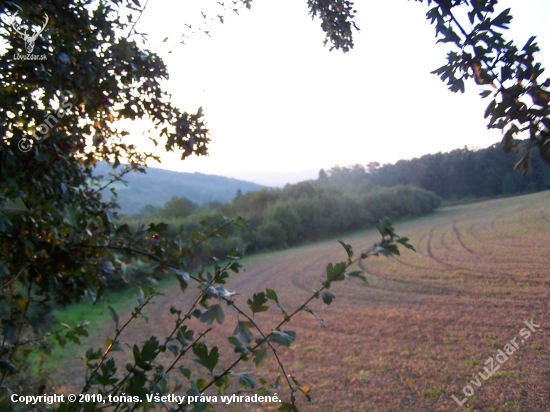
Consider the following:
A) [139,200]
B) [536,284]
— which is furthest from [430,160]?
[139,200]

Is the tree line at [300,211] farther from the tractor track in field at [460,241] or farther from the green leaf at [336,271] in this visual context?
the green leaf at [336,271]

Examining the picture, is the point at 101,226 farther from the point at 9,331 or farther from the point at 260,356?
the point at 260,356

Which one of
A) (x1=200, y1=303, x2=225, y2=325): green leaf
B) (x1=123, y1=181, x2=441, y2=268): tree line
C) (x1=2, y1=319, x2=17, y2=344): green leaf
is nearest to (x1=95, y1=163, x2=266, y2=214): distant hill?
(x1=123, y1=181, x2=441, y2=268): tree line

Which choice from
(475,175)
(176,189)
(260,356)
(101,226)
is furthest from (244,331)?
(176,189)

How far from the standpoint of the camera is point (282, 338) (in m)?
1.02

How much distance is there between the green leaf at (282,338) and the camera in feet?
3.27

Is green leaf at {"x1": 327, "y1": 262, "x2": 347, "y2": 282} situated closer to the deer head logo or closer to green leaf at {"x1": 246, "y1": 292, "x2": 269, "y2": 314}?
green leaf at {"x1": 246, "y1": 292, "x2": 269, "y2": 314}

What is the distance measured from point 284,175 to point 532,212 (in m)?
62.6

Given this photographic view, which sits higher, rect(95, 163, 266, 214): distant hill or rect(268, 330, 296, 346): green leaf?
rect(95, 163, 266, 214): distant hill

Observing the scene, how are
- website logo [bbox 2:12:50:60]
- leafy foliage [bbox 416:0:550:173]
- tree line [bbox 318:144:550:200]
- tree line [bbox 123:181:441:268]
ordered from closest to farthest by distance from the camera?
1. leafy foliage [bbox 416:0:550:173]
2. website logo [bbox 2:12:50:60]
3. tree line [bbox 318:144:550:200]
4. tree line [bbox 123:181:441:268]

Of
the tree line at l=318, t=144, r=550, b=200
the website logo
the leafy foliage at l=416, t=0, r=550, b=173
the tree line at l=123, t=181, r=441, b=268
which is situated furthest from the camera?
the tree line at l=123, t=181, r=441, b=268

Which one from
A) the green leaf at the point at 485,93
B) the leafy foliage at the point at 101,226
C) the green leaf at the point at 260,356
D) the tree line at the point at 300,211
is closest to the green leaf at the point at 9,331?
the leafy foliage at the point at 101,226

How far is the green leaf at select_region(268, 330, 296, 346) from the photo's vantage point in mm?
997

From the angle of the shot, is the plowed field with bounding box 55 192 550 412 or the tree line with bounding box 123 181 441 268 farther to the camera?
the tree line with bounding box 123 181 441 268
